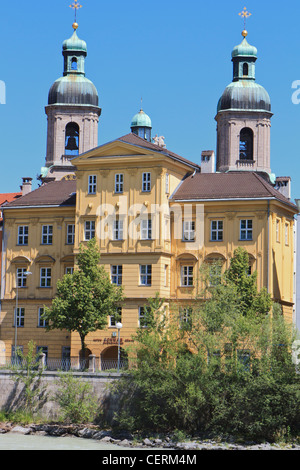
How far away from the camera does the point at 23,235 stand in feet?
271

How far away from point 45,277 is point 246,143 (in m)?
36.2

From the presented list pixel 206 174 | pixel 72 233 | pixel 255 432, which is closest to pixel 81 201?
pixel 72 233

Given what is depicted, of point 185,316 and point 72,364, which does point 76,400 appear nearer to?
point 185,316

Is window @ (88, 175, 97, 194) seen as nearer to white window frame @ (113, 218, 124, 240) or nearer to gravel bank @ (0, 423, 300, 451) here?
white window frame @ (113, 218, 124, 240)

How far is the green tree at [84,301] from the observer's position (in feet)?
239

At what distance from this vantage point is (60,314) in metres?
72.8

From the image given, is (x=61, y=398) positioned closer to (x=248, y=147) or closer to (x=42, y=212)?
(x=42, y=212)

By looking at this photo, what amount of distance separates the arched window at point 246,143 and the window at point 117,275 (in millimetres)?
36534

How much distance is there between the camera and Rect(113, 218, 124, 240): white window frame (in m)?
77.7

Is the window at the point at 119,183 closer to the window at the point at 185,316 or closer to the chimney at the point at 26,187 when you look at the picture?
the window at the point at 185,316

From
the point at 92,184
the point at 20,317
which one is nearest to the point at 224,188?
the point at 92,184

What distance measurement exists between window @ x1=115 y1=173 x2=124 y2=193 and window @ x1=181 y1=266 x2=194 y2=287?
6675 mm

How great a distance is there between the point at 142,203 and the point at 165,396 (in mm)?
17690

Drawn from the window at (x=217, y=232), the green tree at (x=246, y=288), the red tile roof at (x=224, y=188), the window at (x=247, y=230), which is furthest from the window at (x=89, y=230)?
the green tree at (x=246, y=288)
